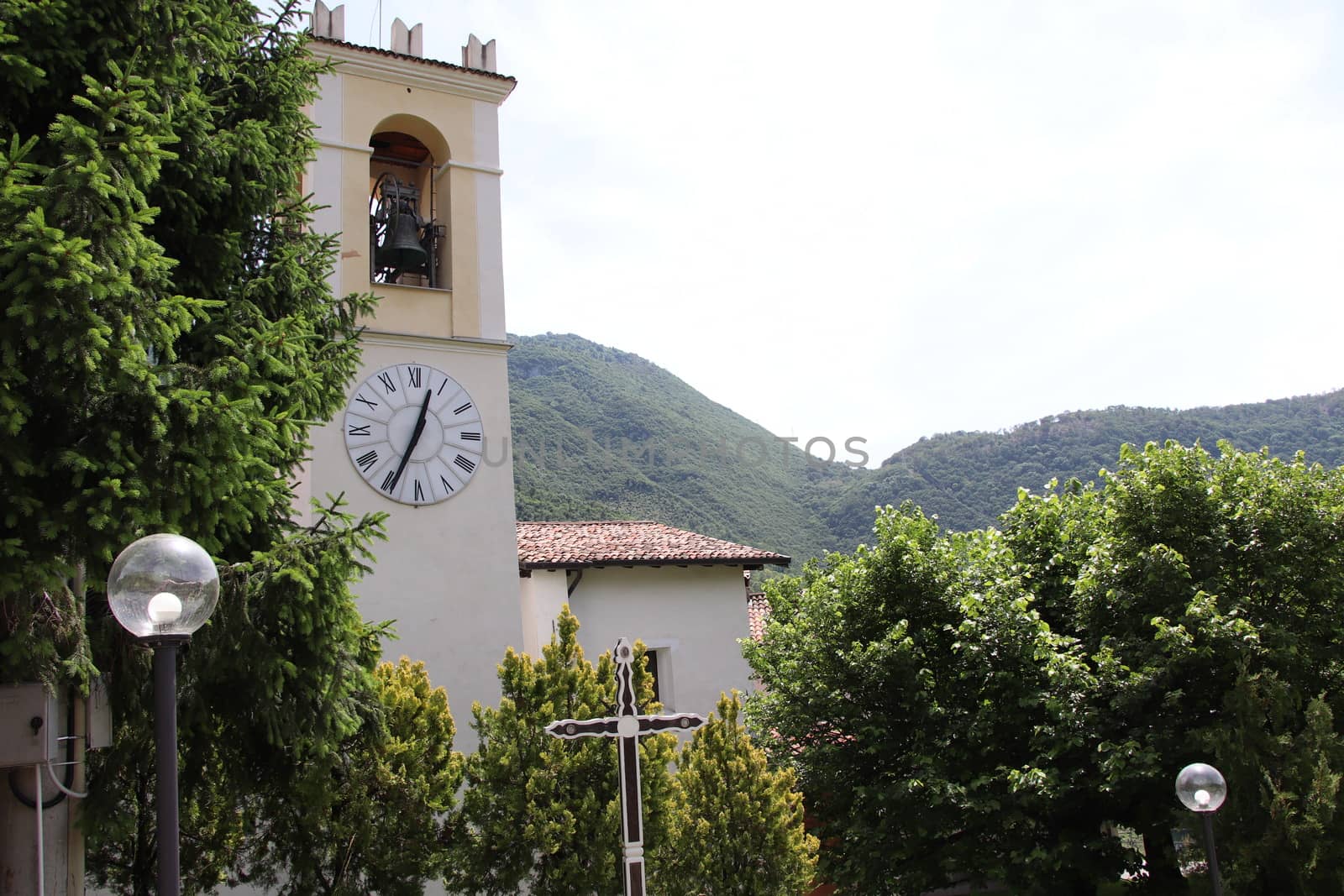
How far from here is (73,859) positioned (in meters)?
7.43

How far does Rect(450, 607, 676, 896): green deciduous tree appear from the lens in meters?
9.46

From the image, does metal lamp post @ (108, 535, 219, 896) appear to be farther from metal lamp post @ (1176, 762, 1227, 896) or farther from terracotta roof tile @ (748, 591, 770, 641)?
terracotta roof tile @ (748, 591, 770, 641)

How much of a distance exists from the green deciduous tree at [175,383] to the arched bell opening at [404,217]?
432 centimetres

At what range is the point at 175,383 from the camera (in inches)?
259

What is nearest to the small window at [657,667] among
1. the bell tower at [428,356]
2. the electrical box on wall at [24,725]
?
the bell tower at [428,356]

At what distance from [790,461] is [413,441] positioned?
3901 centimetres

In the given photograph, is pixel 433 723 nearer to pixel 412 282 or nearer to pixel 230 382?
pixel 230 382

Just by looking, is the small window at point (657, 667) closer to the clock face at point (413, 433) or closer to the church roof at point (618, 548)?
the church roof at point (618, 548)

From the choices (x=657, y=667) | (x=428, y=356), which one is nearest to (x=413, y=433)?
(x=428, y=356)

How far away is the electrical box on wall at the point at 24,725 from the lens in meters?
6.69

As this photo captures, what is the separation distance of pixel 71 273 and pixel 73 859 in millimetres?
4323

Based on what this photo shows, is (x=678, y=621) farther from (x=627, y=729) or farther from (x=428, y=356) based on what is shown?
(x=627, y=729)

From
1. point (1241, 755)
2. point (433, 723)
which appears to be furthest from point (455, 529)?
point (1241, 755)

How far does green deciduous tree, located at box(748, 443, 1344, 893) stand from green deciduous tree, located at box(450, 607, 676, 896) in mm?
4898
